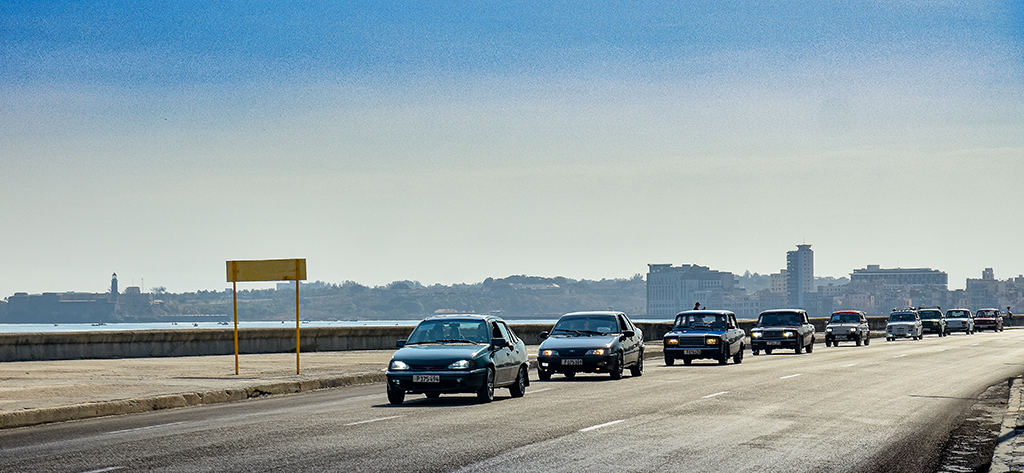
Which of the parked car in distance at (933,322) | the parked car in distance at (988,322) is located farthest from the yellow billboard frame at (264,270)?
the parked car in distance at (988,322)

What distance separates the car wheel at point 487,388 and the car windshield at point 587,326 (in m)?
7.56

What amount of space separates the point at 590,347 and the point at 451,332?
6393mm

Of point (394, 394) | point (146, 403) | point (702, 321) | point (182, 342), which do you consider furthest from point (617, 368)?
point (182, 342)

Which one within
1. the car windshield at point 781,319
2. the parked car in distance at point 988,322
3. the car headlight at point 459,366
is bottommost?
the parked car in distance at point 988,322

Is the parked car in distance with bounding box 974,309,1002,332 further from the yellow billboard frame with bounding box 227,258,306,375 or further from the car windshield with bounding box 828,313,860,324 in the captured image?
the yellow billboard frame with bounding box 227,258,306,375

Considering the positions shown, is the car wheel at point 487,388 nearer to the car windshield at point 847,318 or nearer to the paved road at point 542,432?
the paved road at point 542,432

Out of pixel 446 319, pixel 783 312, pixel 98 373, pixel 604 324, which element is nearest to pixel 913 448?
pixel 446 319

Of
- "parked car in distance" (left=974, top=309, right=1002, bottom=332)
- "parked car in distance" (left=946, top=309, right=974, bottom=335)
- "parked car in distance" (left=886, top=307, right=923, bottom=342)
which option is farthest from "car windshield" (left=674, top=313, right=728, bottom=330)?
"parked car in distance" (left=974, top=309, right=1002, bottom=332)

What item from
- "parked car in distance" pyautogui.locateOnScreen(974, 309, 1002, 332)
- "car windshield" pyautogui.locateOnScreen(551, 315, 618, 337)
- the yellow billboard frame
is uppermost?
the yellow billboard frame

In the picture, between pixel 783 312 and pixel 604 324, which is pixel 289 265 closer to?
pixel 604 324

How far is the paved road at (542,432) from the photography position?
36.4 feet

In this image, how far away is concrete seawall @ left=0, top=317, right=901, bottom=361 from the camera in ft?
99.7

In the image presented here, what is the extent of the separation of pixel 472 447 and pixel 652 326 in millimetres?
42054

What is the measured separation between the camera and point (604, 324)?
2655cm
